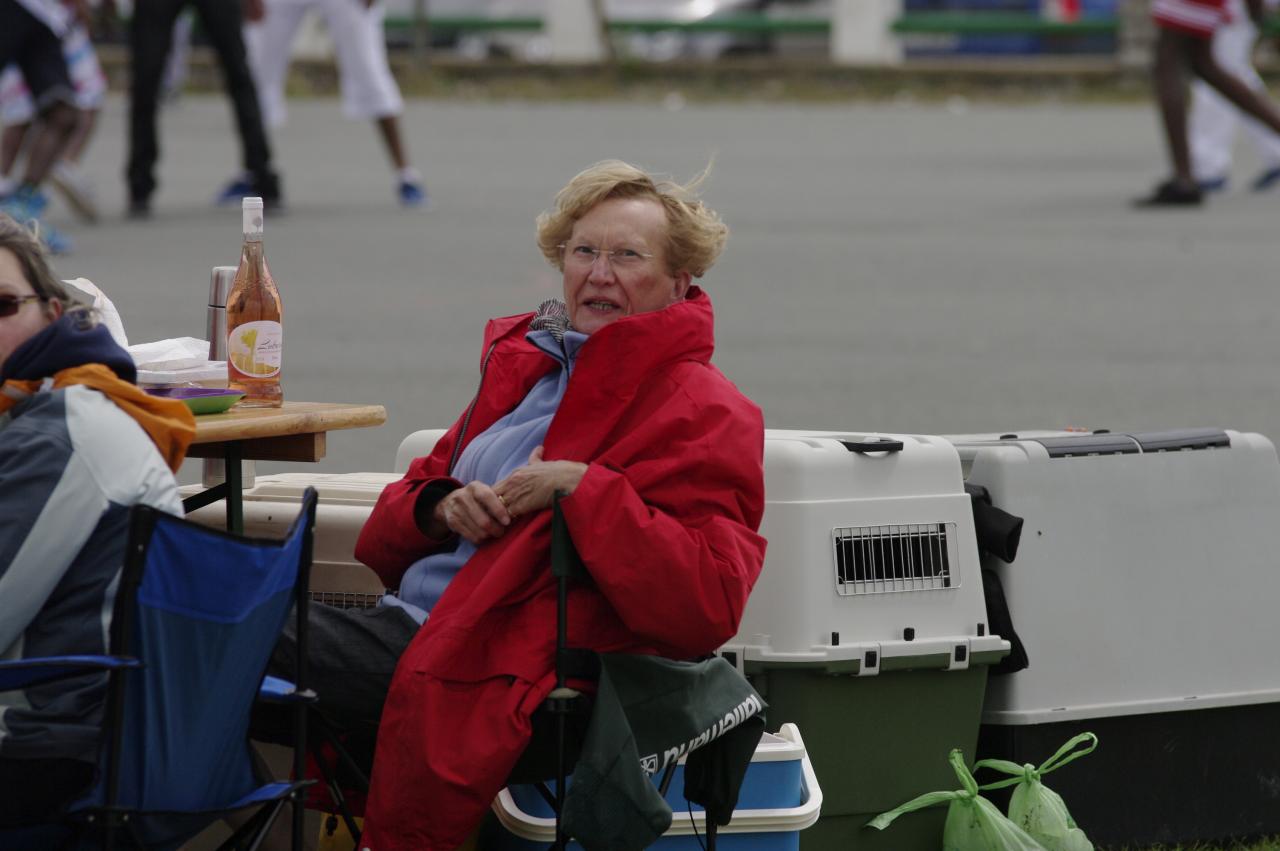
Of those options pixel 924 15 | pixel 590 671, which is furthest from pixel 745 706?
pixel 924 15

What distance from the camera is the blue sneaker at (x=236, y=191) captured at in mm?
13677

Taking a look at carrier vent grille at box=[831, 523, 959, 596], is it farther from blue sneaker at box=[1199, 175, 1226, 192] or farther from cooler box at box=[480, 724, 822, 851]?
blue sneaker at box=[1199, 175, 1226, 192]

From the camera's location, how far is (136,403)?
3.32m

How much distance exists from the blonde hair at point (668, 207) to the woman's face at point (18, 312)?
3.17 ft

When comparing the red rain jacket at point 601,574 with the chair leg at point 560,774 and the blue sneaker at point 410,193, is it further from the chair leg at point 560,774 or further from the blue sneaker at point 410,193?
the blue sneaker at point 410,193

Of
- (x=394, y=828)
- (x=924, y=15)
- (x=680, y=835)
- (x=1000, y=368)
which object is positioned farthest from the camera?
(x=924, y=15)

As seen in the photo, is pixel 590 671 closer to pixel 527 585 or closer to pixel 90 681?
pixel 527 585

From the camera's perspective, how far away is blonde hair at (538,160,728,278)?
394 cm

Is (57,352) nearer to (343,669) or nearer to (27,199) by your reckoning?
(343,669)

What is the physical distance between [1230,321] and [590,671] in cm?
746

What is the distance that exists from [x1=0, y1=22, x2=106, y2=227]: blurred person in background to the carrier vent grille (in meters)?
8.82

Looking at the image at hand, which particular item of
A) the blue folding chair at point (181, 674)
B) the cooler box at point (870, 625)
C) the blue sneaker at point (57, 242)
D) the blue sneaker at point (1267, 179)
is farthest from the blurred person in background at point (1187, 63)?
the blue folding chair at point (181, 674)

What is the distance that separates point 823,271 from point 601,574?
27.7 ft

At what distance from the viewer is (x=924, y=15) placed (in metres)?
28.9
